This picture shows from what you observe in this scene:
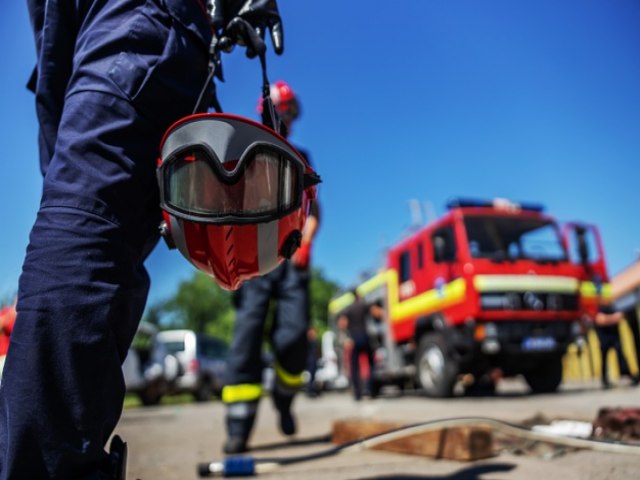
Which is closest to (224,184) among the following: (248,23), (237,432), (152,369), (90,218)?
(90,218)

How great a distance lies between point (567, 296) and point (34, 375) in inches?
307

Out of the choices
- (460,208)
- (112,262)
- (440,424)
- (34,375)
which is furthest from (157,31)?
(460,208)

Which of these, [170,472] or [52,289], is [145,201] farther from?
[170,472]

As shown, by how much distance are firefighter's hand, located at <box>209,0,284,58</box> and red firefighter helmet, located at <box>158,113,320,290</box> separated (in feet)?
1.20

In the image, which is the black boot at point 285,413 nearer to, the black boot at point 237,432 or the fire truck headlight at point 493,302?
the black boot at point 237,432

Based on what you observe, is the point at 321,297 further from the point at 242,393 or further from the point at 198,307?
the point at 242,393

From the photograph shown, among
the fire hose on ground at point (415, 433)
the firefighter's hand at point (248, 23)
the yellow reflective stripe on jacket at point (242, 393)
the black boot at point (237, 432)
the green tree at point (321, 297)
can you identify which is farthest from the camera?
the green tree at point (321, 297)

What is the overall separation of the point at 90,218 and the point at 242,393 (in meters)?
2.18

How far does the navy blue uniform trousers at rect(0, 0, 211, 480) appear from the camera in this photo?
955 mm

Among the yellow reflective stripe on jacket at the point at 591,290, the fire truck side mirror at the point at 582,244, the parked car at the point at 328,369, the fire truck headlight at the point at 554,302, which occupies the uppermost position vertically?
the fire truck side mirror at the point at 582,244

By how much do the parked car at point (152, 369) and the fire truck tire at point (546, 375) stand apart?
8749 millimetres

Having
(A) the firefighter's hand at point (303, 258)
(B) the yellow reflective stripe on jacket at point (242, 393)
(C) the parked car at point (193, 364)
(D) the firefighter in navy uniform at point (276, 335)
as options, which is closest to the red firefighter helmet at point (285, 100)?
(D) the firefighter in navy uniform at point (276, 335)

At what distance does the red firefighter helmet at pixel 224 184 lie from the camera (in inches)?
43.8

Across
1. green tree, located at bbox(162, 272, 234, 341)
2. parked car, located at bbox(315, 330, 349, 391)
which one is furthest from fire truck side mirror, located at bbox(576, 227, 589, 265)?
green tree, located at bbox(162, 272, 234, 341)
